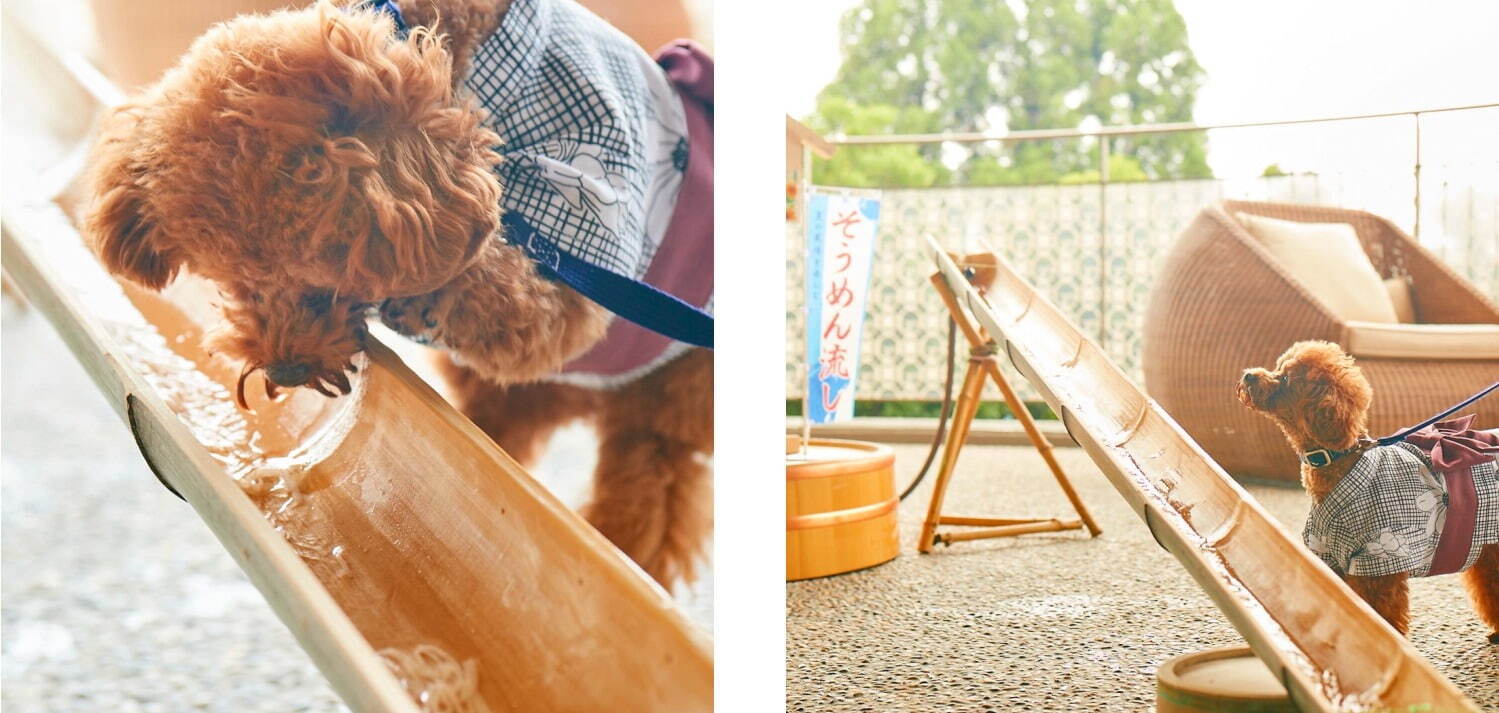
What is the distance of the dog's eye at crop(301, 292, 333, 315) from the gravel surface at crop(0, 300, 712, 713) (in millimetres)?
188

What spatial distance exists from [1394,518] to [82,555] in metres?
1.38

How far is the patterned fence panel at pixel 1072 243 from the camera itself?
1185mm

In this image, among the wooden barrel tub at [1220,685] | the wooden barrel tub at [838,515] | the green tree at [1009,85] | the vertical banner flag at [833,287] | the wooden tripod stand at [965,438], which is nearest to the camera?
the wooden barrel tub at [1220,685]

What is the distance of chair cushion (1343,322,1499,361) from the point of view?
113cm

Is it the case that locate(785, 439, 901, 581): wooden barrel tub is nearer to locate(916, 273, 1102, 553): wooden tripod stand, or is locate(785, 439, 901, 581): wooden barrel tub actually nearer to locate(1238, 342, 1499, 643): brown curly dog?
locate(916, 273, 1102, 553): wooden tripod stand

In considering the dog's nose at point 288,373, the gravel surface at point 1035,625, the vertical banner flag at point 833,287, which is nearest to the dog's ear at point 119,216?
the dog's nose at point 288,373

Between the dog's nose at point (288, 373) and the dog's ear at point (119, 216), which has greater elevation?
the dog's ear at point (119, 216)

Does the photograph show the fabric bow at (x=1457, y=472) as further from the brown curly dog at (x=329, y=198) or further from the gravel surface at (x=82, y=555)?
the gravel surface at (x=82, y=555)

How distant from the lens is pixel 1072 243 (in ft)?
6.84

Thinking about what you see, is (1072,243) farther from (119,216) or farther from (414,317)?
(119,216)

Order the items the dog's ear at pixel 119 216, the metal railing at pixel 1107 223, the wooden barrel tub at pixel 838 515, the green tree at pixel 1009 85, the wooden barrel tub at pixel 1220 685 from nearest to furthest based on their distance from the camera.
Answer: the dog's ear at pixel 119 216 < the wooden barrel tub at pixel 1220 685 < the metal railing at pixel 1107 223 < the green tree at pixel 1009 85 < the wooden barrel tub at pixel 838 515

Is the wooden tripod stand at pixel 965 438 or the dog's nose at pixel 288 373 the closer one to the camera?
the dog's nose at pixel 288 373

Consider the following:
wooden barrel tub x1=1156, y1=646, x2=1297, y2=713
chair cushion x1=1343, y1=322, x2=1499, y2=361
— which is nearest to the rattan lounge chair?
chair cushion x1=1343, y1=322, x2=1499, y2=361

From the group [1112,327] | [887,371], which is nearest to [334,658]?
[1112,327]
